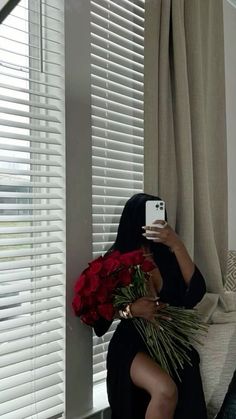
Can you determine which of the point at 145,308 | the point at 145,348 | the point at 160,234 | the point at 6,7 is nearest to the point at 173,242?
the point at 160,234

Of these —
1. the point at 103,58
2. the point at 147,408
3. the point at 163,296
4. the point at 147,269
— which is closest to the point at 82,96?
the point at 103,58

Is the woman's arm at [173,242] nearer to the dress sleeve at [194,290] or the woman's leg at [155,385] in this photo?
the dress sleeve at [194,290]

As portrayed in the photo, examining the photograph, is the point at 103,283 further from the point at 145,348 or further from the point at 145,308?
the point at 145,348

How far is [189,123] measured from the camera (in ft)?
6.54

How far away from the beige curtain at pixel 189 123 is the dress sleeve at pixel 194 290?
0.34 metres

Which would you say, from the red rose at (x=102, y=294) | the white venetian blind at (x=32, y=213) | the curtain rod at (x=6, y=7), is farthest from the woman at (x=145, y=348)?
the curtain rod at (x=6, y=7)

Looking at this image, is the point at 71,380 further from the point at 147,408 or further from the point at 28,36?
the point at 28,36

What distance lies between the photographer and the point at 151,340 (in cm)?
152

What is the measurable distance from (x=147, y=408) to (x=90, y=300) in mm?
402

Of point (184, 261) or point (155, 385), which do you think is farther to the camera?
point (184, 261)

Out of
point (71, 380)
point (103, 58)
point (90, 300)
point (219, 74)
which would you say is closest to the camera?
point (90, 300)

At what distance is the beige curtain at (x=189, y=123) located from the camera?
73.1 inches

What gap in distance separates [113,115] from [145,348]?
919mm

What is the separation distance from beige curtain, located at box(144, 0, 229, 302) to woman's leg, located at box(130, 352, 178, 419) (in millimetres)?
648
